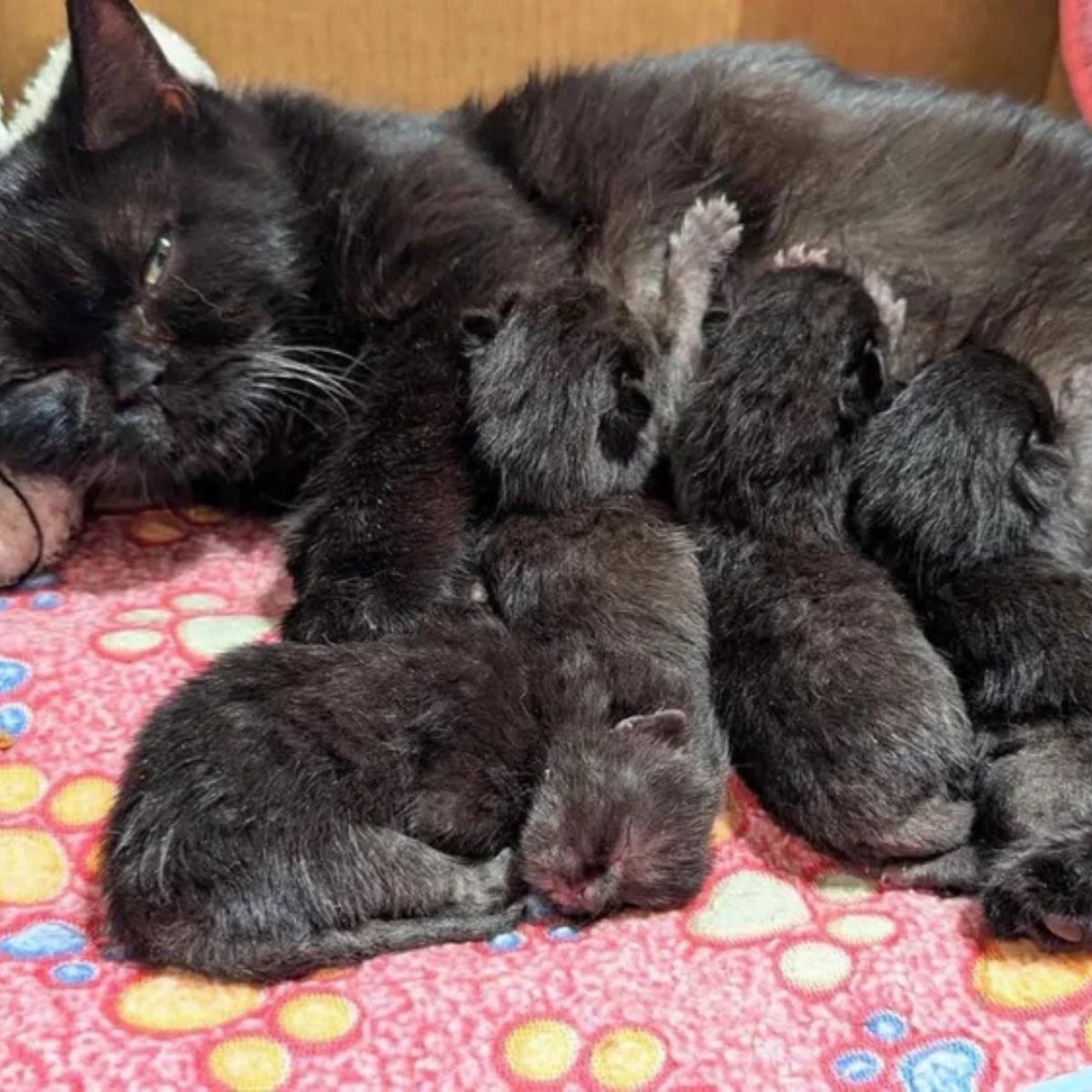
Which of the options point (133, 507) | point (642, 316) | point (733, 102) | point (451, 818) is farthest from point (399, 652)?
Answer: point (733, 102)

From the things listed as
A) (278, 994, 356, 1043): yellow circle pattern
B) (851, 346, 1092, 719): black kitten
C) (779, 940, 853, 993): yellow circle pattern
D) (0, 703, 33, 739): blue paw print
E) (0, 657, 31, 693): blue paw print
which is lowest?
(0, 703, 33, 739): blue paw print

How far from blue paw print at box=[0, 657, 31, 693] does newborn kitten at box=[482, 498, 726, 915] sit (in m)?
0.48

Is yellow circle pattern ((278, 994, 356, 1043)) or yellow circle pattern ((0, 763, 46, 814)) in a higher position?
yellow circle pattern ((278, 994, 356, 1043))

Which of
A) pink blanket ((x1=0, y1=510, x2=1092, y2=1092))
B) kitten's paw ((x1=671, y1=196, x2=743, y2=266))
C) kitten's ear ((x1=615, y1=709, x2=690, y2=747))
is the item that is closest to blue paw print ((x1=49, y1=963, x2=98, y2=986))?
pink blanket ((x1=0, y1=510, x2=1092, y2=1092))

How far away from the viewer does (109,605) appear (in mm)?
1543

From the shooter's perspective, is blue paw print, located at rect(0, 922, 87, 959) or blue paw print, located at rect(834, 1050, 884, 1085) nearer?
blue paw print, located at rect(834, 1050, 884, 1085)

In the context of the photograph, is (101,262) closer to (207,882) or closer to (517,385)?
(517,385)

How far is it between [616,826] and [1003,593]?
1.44 ft

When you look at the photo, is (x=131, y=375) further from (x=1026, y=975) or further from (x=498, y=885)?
(x=1026, y=975)

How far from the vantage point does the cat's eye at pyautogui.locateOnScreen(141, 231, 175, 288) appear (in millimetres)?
1475

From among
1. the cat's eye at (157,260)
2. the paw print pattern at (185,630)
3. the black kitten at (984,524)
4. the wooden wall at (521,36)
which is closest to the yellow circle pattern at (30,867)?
the paw print pattern at (185,630)

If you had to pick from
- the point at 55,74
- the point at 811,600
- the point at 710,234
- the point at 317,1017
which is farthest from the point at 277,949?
the point at 55,74

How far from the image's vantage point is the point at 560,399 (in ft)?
4.60

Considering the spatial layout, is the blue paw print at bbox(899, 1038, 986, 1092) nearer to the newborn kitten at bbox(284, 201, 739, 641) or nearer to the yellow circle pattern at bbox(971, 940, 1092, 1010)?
the yellow circle pattern at bbox(971, 940, 1092, 1010)
